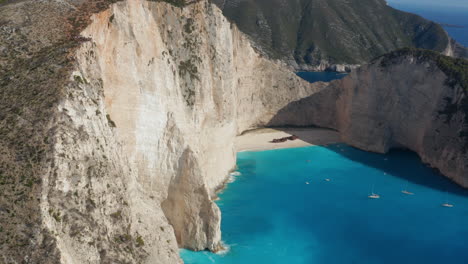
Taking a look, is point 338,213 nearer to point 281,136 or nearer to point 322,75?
point 281,136

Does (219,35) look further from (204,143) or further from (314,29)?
(314,29)

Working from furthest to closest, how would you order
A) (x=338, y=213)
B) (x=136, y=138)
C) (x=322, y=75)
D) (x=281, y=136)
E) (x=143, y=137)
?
(x=322, y=75) < (x=281, y=136) < (x=338, y=213) < (x=143, y=137) < (x=136, y=138)

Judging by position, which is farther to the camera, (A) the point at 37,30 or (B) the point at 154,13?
(B) the point at 154,13

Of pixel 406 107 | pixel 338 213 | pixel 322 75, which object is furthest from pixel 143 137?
pixel 322 75

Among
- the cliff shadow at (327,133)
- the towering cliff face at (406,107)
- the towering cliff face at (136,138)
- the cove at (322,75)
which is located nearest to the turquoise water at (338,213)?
the cliff shadow at (327,133)

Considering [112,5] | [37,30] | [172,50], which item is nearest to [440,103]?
[172,50]
